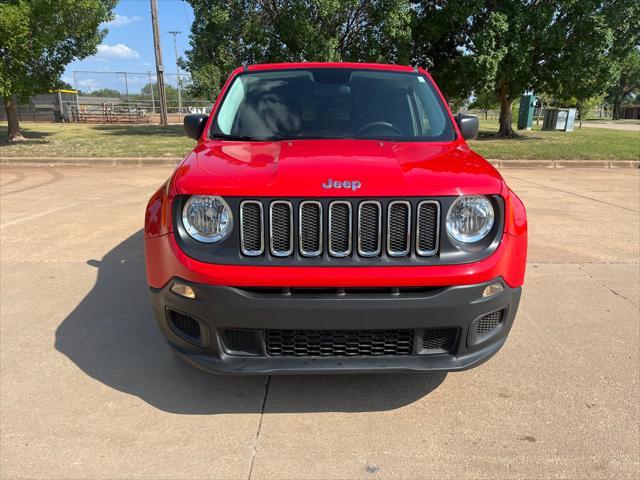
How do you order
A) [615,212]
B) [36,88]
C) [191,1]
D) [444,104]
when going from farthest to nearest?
[191,1] → [36,88] → [615,212] → [444,104]

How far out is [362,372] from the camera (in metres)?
2.34

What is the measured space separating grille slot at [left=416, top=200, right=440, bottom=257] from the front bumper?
19 cm

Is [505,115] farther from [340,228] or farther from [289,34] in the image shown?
[340,228]

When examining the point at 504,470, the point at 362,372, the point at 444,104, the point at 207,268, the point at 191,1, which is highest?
the point at 191,1

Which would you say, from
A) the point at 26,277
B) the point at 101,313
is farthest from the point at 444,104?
the point at 26,277

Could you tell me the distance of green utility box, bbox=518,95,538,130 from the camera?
30297 mm

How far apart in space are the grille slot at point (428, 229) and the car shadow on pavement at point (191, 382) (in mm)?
923

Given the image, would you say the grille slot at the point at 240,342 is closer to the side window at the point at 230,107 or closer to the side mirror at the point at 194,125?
the side window at the point at 230,107

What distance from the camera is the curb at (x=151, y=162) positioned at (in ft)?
41.9

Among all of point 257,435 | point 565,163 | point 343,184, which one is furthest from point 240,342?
point 565,163

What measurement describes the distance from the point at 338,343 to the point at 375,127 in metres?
1.64

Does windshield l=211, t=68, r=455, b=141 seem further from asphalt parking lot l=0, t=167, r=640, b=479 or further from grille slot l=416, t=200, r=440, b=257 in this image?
asphalt parking lot l=0, t=167, r=640, b=479

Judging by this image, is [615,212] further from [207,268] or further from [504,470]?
[207,268]

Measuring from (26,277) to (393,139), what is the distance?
11.7ft
